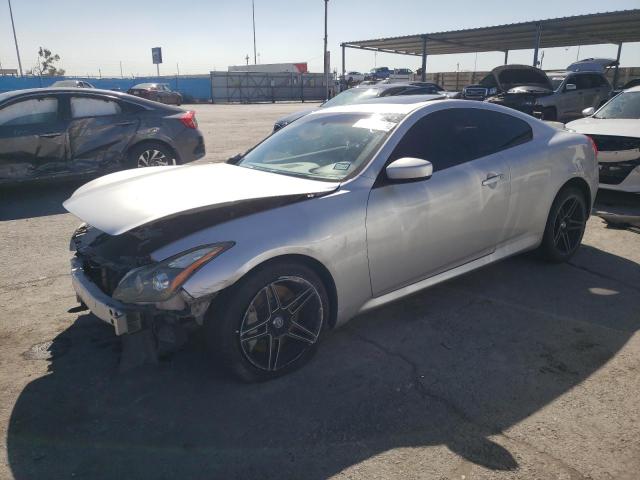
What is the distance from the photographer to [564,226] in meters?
4.67

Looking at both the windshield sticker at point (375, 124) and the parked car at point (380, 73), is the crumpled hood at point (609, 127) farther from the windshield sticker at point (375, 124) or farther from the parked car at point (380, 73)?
the parked car at point (380, 73)

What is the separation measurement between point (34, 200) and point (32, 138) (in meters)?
0.94

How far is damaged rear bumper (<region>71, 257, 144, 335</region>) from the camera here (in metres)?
2.58

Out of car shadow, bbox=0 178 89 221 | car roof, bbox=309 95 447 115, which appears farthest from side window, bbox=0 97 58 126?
car roof, bbox=309 95 447 115

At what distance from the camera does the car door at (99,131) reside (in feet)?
24.0

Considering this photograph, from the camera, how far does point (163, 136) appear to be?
7.89m

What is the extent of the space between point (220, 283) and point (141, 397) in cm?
85

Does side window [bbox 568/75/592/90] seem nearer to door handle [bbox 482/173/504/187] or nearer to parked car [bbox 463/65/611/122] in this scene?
parked car [bbox 463/65/611/122]

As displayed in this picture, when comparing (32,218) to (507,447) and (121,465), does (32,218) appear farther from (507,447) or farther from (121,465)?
(507,447)

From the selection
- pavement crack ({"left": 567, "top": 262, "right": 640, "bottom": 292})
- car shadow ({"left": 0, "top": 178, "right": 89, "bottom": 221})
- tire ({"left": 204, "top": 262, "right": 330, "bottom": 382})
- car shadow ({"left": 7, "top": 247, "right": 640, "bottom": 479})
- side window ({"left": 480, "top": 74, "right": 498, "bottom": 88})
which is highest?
side window ({"left": 480, "top": 74, "right": 498, "bottom": 88})

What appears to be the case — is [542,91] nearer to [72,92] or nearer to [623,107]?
[623,107]

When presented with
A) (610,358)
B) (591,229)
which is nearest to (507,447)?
(610,358)

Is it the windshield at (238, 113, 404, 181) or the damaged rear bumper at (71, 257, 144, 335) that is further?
the windshield at (238, 113, 404, 181)

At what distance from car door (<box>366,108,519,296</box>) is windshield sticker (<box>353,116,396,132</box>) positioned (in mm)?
155
